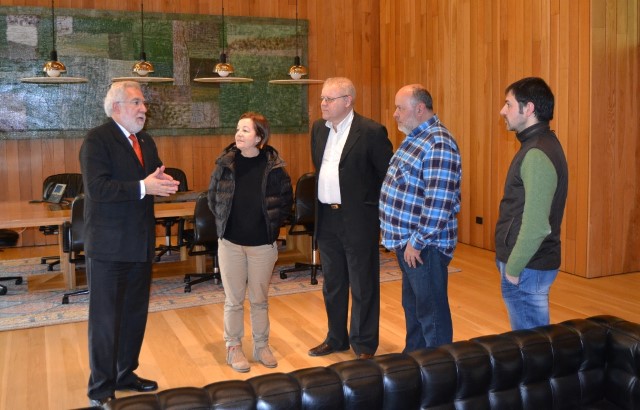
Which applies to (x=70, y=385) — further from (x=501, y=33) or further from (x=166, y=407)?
(x=501, y=33)

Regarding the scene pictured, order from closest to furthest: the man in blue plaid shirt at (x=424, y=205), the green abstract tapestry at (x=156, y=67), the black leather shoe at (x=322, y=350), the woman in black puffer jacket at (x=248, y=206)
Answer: the man in blue plaid shirt at (x=424, y=205) < the woman in black puffer jacket at (x=248, y=206) < the black leather shoe at (x=322, y=350) < the green abstract tapestry at (x=156, y=67)

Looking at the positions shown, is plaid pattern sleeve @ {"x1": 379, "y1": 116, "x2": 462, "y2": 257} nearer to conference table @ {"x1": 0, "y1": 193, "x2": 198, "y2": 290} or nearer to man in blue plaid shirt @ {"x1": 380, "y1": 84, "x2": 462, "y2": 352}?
man in blue plaid shirt @ {"x1": 380, "y1": 84, "x2": 462, "y2": 352}

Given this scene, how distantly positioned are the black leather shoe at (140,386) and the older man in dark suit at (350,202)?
4.16ft

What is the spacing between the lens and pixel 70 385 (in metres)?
4.21

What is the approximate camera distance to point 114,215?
3.67 meters

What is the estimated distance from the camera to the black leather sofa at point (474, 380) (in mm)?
2303

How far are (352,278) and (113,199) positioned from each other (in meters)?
1.64

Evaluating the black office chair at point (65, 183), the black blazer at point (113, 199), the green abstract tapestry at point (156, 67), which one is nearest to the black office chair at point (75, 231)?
the black office chair at point (65, 183)

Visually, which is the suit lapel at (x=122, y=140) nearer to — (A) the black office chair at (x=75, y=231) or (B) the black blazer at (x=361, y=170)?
(B) the black blazer at (x=361, y=170)

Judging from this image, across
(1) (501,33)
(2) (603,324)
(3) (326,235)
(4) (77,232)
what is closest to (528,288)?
(2) (603,324)

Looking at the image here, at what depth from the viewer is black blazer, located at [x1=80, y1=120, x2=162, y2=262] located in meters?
3.59

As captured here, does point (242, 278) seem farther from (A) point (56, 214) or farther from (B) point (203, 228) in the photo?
(A) point (56, 214)

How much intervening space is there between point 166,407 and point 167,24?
8.06 metres

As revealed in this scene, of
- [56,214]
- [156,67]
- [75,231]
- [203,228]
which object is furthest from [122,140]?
[156,67]
